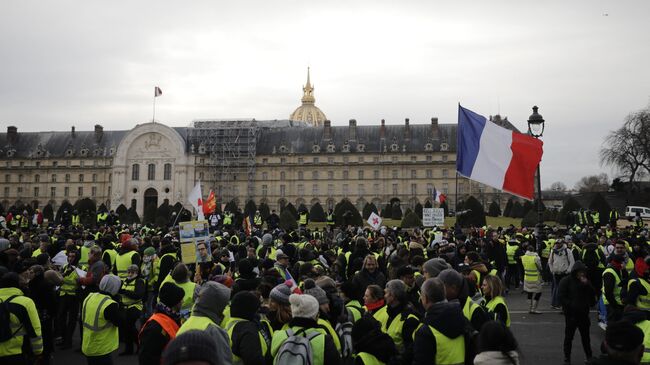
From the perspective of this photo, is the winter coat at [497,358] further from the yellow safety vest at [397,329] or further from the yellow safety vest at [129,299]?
the yellow safety vest at [129,299]

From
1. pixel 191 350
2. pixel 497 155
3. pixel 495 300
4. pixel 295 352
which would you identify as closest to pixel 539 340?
pixel 497 155

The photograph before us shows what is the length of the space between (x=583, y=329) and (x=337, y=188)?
209ft

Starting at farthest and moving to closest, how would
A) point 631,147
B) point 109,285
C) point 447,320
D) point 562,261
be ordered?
point 631,147, point 562,261, point 109,285, point 447,320

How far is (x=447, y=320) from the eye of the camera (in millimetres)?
4633

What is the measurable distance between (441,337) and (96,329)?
4.09 m

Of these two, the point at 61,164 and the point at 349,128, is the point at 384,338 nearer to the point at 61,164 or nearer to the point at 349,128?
the point at 349,128

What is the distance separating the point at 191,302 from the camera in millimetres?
7316

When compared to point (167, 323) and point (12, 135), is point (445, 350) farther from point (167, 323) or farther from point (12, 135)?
point (12, 135)

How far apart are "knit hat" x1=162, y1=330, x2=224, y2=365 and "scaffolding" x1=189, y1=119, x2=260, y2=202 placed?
227 feet

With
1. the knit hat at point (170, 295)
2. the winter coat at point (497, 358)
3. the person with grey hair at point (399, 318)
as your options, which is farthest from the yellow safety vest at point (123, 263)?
the winter coat at point (497, 358)

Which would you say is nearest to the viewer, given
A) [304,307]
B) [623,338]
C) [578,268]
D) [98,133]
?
[623,338]

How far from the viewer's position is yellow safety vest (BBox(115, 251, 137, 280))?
33.5ft

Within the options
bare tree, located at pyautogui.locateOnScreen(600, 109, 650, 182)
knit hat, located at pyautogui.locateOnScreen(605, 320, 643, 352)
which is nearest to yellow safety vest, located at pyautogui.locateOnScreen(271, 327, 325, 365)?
knit hat, located at pyautogui.locateOnScreen(605, 320, 643, 352)

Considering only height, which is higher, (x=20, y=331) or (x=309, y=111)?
(x=309, y=111)
